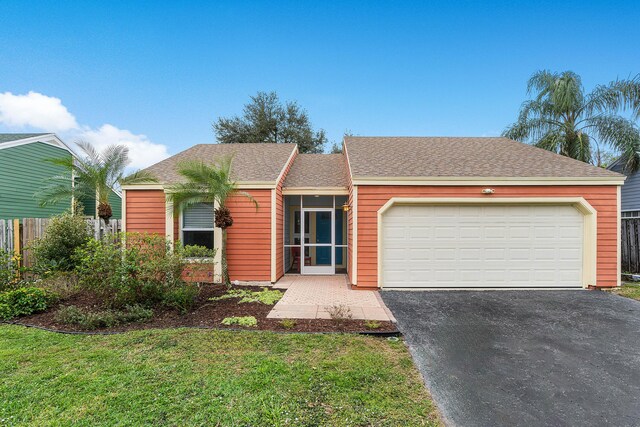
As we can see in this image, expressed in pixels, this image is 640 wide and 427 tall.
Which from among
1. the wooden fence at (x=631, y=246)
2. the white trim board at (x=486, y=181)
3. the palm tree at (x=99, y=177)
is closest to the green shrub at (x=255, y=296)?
the white trim board at (x=486, y=181)

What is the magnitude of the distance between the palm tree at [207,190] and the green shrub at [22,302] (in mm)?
3076

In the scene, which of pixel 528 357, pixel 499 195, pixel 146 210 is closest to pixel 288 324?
pixel 528 357

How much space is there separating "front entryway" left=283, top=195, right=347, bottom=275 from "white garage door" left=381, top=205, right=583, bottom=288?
2405 mm

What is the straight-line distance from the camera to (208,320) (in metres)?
5.03

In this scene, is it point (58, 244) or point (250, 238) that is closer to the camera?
point (58, 244)

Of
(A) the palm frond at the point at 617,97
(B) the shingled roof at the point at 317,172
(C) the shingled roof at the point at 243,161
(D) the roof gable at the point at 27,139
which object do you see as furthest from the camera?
(D) the roof gable at the point at 27,139

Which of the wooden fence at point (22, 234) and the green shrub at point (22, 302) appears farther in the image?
the wooden fence at point (22, 234)

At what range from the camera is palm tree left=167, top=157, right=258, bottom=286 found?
22.9ft

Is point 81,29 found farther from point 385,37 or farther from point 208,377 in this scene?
point 208,377

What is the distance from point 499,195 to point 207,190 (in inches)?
299

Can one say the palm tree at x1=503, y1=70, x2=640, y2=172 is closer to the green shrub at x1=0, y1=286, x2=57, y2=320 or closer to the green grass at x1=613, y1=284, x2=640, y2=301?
the green grass at x1=613, y1=284, x2=640, y2=301

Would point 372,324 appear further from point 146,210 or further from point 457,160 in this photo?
point 146,210

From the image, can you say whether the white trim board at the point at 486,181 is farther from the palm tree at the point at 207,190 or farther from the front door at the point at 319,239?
the palm tree at the point at 207,190

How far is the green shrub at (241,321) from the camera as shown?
482 cm
